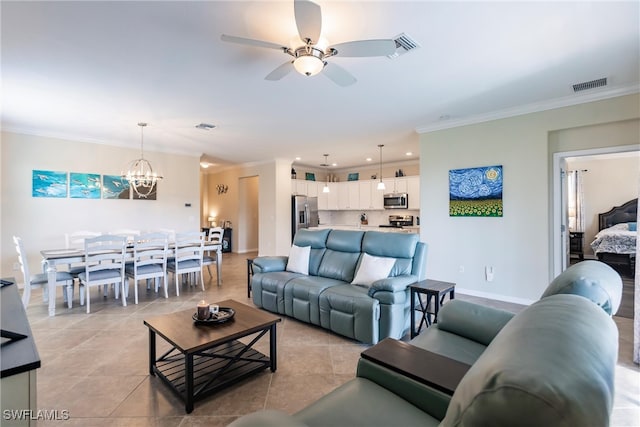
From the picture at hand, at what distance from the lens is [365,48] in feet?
6.76

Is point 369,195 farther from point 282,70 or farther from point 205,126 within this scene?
point 282,70

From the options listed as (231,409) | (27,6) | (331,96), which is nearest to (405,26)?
(331,96)

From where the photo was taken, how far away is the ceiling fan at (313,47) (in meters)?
1.83

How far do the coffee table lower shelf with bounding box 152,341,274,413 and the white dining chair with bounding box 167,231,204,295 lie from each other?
7.13 feet

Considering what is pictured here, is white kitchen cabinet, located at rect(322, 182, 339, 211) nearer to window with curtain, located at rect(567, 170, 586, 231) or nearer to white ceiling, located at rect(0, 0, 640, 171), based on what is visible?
white ceiling, located at rect(0, 0, 640, 171)

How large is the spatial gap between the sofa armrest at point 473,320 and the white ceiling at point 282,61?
6.66 feet

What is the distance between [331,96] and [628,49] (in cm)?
271

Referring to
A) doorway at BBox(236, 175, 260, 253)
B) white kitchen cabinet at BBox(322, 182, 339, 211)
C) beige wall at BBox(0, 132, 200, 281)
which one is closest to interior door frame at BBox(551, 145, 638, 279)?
white kitchen cabinet at BBox(322, 182, 339, 211)

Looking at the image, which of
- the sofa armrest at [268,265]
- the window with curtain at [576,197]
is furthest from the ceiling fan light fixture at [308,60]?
the window with curtain at [576,197]

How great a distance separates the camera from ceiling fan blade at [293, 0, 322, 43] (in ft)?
5.56

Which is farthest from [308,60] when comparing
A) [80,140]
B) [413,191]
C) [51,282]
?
[413,191]

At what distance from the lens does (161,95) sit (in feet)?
11.6

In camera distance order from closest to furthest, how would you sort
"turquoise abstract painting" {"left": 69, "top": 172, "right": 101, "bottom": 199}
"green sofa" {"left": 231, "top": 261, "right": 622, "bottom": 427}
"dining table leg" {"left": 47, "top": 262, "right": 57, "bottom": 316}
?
"green sofa" {"left": 231, "top": 261, "right": 622, "bottom": 427}
"dining table leg" {"left": 47, "top": 262, "right": 57, "bottom": 316}
"turquoise abstract painting" {"left": 69, "top": 172, "right": 101, "bottom": 199}

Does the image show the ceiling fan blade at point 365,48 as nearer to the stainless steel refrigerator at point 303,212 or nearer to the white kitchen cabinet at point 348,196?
the stainless steel refrigerator at point 303,212
